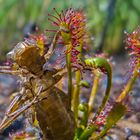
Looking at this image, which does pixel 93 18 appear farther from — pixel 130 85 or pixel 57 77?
pixel 57 77

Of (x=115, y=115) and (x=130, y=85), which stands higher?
(x=130, y=85)

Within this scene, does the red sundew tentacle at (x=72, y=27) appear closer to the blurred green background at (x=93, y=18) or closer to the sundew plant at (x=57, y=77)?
the sundew plant at (x=57, y=77)

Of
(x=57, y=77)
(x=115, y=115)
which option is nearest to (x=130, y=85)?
(x=115, y=115)

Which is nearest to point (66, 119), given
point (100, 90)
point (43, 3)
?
point (100, 90)

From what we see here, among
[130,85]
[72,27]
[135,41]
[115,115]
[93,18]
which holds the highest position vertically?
[93,18]

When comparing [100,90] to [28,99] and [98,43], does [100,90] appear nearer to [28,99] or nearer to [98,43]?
[98,43]

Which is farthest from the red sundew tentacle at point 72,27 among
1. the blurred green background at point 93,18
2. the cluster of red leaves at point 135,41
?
the blurred green background at point 93,18
